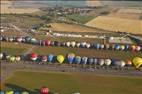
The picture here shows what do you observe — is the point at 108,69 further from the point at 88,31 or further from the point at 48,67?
the point at 88,31

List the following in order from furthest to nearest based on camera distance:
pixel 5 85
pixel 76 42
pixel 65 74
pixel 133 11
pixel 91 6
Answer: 1. pixel 91 6
2. pixel 133 11
3. pixel 76 42
4. pixel 65 74
5. pixel 5 85

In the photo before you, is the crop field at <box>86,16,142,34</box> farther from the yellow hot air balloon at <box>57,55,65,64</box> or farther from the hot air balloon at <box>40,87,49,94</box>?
the hot air balloon at <box>40,87,49,94</box>

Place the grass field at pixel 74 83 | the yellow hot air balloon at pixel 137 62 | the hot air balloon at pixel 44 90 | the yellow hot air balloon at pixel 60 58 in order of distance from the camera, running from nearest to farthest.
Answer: the hot air balloon at pixel 44 90, the grass field at pixel 74 83, the yellow hot air balloon at pixel 137 62, the yellow hot air balloon at pixel 60 58

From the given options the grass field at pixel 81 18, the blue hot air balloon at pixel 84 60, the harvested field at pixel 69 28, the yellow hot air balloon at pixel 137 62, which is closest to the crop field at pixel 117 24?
the grass field at pixel 81 18

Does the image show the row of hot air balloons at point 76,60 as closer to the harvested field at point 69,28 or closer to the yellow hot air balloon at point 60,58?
the yellow hot air balloon at point 60,58

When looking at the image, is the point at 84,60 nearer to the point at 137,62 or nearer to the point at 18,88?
the point at 137,62

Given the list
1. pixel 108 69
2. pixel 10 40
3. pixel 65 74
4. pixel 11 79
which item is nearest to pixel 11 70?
pixel 11 79

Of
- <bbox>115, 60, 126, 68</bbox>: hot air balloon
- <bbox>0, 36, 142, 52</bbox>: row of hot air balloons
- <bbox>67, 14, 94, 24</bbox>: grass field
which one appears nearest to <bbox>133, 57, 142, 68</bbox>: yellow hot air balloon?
<bbox>115, 60, 126, 68</bbox>: hot air balloon
